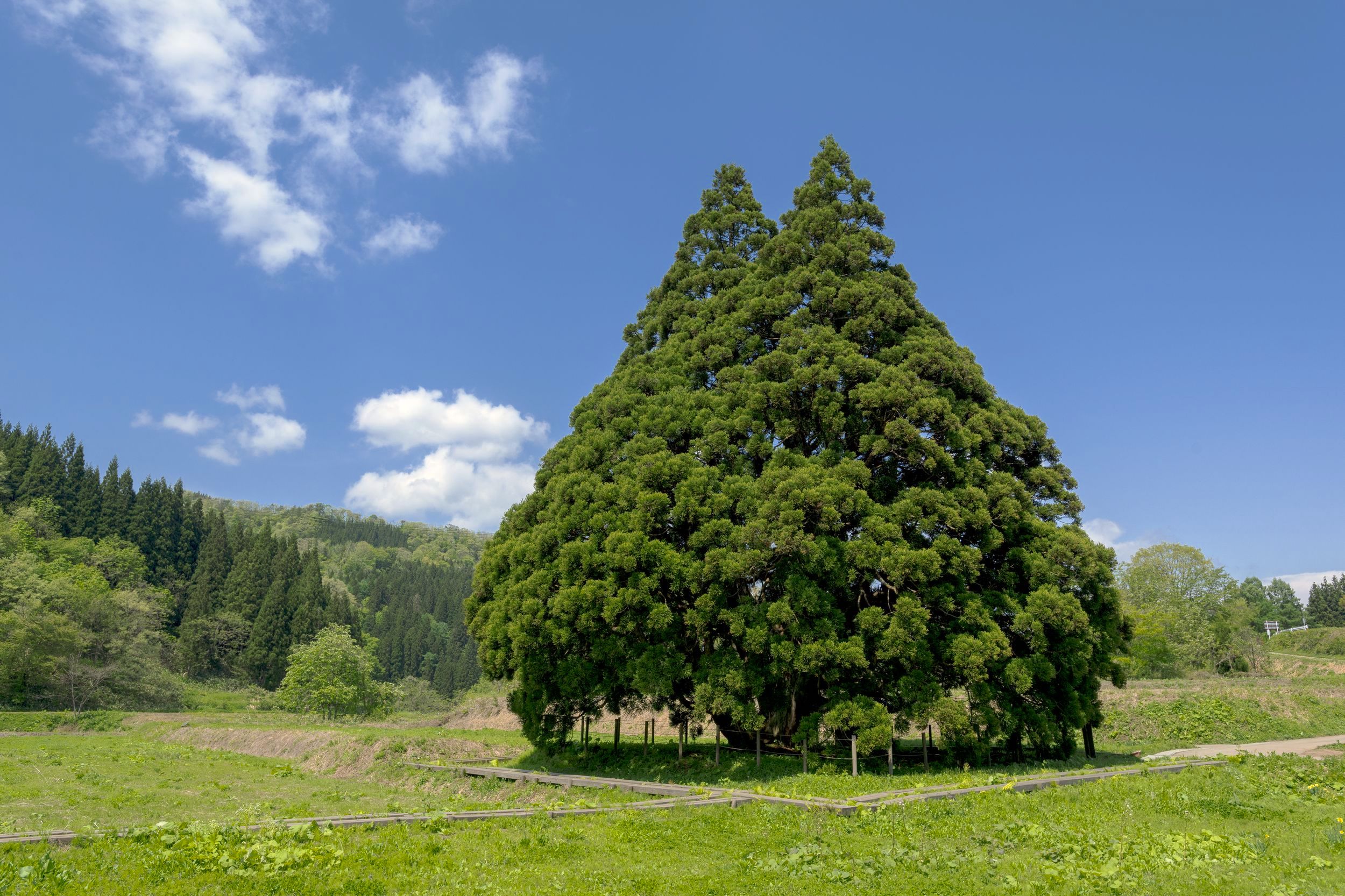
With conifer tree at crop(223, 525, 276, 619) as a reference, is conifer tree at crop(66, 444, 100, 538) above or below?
above

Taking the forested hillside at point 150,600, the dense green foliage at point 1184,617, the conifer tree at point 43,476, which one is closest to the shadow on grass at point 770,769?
the dense green foliage at point 1184,617

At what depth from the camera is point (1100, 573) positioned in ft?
69.4

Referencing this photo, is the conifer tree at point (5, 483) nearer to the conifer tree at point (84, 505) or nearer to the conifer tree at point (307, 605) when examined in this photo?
the conifer tree at point (84, 505)

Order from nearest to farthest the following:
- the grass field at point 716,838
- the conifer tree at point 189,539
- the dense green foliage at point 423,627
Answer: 1. the grass field at point 716,838
2. the conifer tree at point 189,539
3. the dense green foliage at point 423,627

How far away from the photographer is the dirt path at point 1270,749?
68.4 feet

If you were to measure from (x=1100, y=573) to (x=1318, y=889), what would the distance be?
48.4ft

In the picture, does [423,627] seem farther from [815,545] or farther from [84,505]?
[815,545]

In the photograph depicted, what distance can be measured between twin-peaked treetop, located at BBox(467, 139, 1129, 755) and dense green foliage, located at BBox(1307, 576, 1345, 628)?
110m

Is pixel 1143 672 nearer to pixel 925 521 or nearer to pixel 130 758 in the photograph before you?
pixel 925 521

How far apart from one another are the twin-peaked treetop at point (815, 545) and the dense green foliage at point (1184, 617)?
2881cm

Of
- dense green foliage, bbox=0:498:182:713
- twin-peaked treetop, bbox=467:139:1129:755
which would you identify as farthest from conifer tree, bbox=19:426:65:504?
twin-peaked treetop, bbox=467:139:1129:755

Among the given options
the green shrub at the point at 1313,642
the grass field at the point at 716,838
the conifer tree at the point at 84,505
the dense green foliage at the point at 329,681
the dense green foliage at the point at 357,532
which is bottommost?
the dense green foliage at the point at 329,681

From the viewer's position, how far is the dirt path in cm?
2084

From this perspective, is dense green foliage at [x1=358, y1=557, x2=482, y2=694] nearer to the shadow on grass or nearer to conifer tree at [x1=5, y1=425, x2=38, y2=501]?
conifer tree at [x1=5, y1=425, x2=38, y2=501]
